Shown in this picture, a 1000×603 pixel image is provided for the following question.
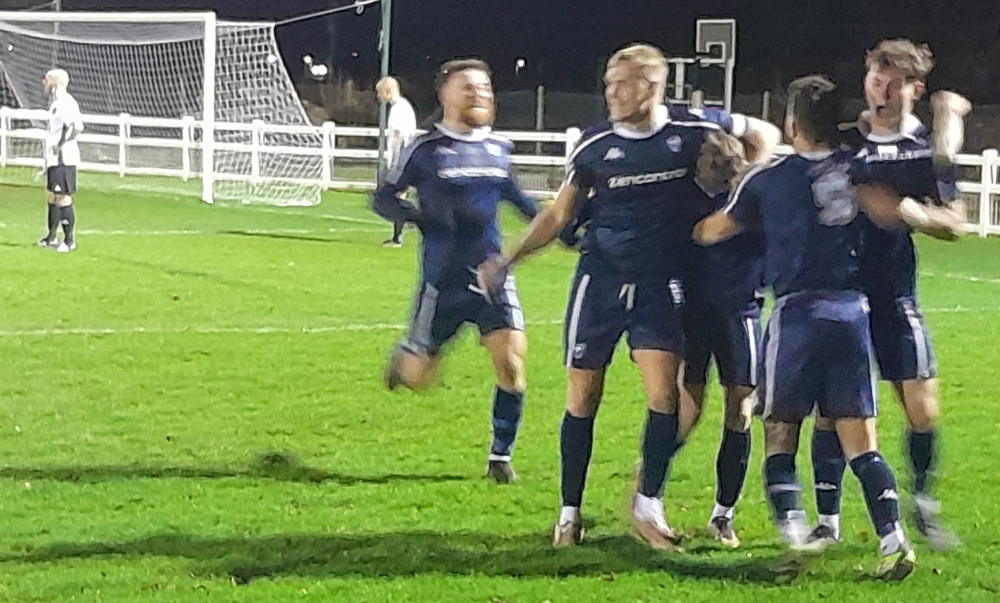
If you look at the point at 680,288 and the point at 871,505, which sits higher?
the point at 680,288

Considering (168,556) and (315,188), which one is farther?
(315,188)

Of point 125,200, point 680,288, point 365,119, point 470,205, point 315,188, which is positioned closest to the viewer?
point 680,288

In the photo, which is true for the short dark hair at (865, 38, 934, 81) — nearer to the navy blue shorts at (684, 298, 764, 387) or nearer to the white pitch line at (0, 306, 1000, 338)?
the navy blue shorts at (684, 298, 764, 387)

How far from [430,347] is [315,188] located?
1917 centimetres

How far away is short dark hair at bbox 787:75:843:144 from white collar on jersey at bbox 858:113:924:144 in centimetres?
15

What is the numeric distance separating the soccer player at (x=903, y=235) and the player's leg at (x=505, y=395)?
1.73 metres

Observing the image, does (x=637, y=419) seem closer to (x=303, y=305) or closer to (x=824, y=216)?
(x=824, y=216)

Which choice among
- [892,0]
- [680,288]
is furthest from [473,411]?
[892,0]

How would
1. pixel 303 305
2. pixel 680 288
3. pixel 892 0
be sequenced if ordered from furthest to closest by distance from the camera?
pixel 892 0 < pixel 303 305 < pixel 680 288

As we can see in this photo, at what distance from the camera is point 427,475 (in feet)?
25.1

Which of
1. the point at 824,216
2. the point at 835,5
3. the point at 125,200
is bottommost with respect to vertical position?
the point at 125,200

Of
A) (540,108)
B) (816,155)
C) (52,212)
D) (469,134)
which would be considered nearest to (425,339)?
(469,134)

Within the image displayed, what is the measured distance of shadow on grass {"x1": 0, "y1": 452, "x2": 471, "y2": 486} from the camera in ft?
24.3

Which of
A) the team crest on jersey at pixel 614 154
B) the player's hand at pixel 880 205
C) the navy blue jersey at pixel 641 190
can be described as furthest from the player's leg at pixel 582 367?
the player's hand at pixel 880 205
